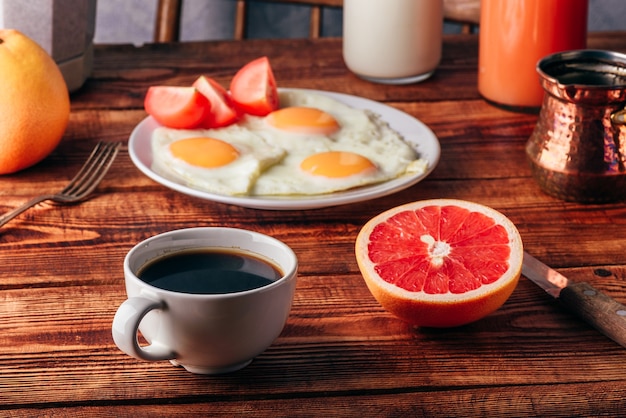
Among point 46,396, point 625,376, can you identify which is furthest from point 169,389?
point 625,376

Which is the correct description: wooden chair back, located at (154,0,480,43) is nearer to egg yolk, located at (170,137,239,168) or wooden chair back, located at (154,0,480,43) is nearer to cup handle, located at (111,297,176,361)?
egg yolk, located at (170,137,239,168)

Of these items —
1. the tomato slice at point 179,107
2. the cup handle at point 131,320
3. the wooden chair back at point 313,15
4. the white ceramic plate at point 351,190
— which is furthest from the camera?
the wooden chair back at point 313,15

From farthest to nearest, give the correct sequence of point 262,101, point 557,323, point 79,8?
point 79,8
point 262,101
point 557,323

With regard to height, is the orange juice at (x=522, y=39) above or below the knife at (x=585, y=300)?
above

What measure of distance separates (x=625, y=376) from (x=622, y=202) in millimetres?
360

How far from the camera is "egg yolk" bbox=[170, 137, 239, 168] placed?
99cm

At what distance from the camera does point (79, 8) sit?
4.18ft

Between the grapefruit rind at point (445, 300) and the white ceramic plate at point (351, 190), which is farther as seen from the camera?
the white ceramic plate at point (351, 190)

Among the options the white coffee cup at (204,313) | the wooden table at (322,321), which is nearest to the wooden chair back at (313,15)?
the wooden table at (322,321)

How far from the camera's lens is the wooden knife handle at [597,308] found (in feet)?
2.28

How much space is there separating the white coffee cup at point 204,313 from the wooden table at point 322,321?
41 millimetres

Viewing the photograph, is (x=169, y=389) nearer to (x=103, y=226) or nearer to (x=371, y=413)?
(x=371, y=413)

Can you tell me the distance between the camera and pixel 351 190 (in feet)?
3.14

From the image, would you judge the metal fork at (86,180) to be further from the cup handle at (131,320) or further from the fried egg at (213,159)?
the cup handle at (131,320)
